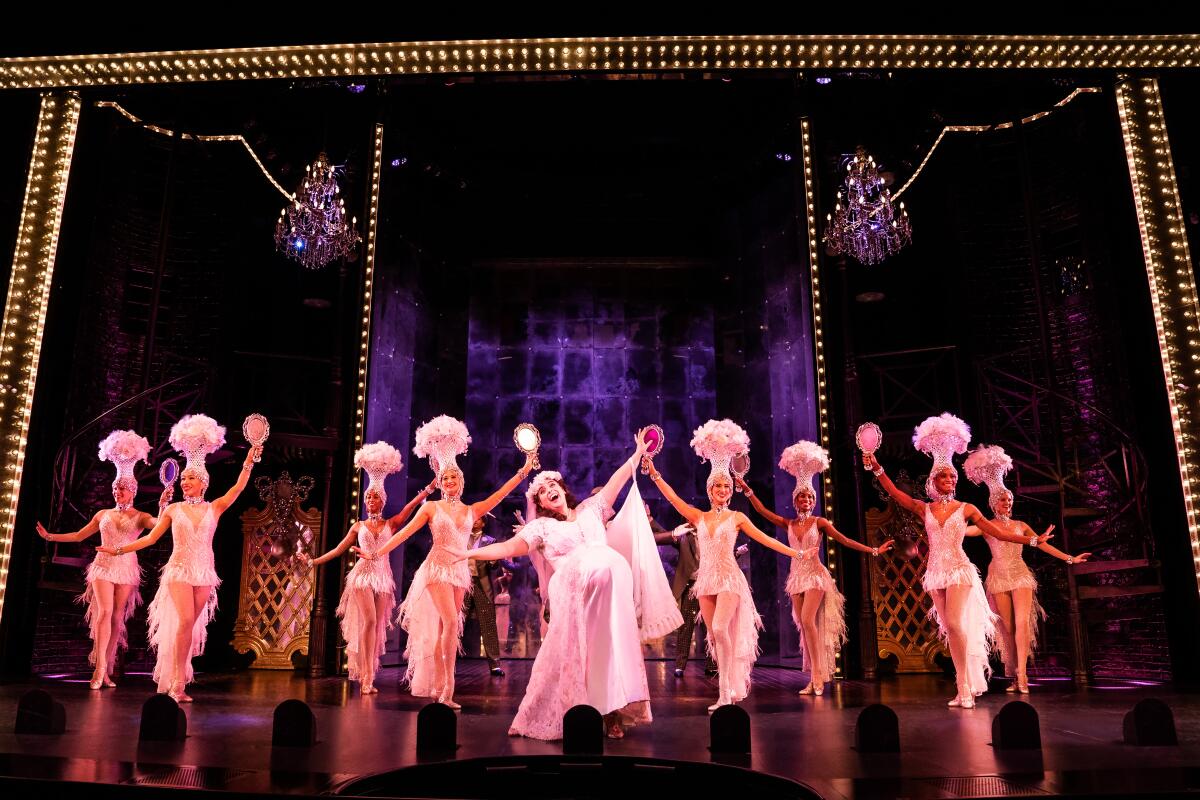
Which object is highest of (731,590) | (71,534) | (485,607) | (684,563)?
(71,534)

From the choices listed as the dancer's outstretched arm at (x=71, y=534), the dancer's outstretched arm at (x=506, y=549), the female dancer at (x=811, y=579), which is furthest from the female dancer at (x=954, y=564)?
the dancer's outstretched arm at (x=71, y=534)

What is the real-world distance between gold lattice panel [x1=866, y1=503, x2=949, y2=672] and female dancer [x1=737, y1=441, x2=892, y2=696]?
1.96 meters

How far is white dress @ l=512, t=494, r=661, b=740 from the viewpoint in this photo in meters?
4.94

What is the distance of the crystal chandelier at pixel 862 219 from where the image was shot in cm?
916

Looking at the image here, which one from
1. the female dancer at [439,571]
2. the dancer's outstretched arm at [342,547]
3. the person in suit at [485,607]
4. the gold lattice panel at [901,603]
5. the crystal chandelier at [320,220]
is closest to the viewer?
the female dancer at [439,571]

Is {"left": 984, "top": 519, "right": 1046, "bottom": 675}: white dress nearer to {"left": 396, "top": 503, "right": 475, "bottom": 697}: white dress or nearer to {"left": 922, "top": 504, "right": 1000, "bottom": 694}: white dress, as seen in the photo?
{"left": 922, "top": 504, "right": 1000, "bottom": 694}: white dress

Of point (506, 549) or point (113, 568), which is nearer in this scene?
point (506, 549)

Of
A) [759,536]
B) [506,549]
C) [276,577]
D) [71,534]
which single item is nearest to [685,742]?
[506,549]

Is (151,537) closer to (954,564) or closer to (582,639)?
(582,639)

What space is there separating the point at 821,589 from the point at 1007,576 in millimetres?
1676

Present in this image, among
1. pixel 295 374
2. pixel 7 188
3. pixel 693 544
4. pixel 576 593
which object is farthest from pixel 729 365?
pixel 7 188

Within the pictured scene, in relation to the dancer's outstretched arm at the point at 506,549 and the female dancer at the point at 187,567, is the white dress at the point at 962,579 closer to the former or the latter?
the dancer's outstretched arm at the point at 506,549

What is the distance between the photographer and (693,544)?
9.81 m

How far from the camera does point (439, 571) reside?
6906 millimetres
